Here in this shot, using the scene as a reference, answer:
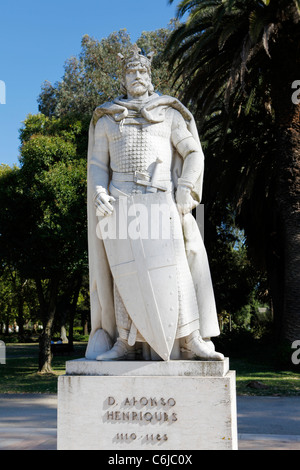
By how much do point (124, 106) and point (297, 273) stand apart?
1160 cm

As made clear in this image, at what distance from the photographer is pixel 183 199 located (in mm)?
4703

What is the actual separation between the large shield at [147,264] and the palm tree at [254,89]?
912 cm

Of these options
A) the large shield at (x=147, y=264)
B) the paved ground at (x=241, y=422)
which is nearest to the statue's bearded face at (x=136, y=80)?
the large shield at (x=147, y=264)

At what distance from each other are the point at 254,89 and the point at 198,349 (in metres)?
13.4

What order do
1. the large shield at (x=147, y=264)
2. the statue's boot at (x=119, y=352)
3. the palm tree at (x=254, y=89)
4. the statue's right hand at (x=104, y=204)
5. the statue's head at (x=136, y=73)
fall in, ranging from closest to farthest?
the large shield at (x=147, y=264)
the statue's boot at (x=119, y=352)
the statue's right hand at (x=104, y=204)
the statue's head at (x=136, y=73)
the palm tree at (x=254, y=89)

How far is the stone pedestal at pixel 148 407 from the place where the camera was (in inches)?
162

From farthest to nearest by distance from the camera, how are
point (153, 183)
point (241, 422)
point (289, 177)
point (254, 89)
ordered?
1. point (254, 89)
2. point (289, 177)
3. point (241, 422)
4. point (153, 183)

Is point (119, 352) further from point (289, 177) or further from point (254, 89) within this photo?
point (254, 89)

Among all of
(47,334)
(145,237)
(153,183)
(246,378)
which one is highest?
(153,183)

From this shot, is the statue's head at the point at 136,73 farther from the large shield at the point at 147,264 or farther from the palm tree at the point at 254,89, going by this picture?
the palm tree at the point at 254,89

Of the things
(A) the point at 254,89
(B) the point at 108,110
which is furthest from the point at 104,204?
(A) the point at 254,89

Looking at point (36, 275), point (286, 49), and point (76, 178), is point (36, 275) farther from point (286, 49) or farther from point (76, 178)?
point (286, 49)

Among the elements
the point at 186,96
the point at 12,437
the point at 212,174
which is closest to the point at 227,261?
the point at 212,174

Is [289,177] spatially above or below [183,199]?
above
